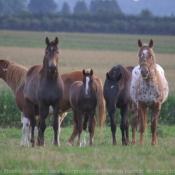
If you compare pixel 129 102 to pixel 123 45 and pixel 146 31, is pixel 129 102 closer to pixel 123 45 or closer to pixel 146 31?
pixel 123 45

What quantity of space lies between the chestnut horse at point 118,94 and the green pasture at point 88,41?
42.9m

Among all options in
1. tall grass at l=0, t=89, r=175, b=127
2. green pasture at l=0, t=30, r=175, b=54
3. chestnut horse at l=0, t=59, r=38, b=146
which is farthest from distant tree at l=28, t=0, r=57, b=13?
chestnut horse at l=0, t=59, r=38, b=146

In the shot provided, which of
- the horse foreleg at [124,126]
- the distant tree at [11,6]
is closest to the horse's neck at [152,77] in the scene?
the horse foreleg at [124,126]

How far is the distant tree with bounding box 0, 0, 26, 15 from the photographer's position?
116500 mm

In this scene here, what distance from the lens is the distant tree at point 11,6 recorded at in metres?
116

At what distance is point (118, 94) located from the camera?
12523 mm

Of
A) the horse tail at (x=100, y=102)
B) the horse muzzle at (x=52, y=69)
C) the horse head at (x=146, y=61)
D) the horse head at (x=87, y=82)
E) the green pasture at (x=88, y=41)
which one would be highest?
the green pasture at (x=88, y=41)

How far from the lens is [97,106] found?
12750 millimetres

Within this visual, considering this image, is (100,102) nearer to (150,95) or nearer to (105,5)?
(150,95)

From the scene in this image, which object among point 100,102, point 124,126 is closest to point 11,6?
point 100,102

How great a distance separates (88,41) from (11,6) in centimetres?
5803

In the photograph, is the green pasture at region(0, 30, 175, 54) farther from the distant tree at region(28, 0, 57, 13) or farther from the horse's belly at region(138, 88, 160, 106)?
the distant tree at region(28, 0, 57, 13)

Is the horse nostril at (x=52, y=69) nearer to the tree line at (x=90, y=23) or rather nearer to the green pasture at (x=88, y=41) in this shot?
the green pasture at (x=88, y=41)

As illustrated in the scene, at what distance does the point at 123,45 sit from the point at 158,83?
53605 mm
